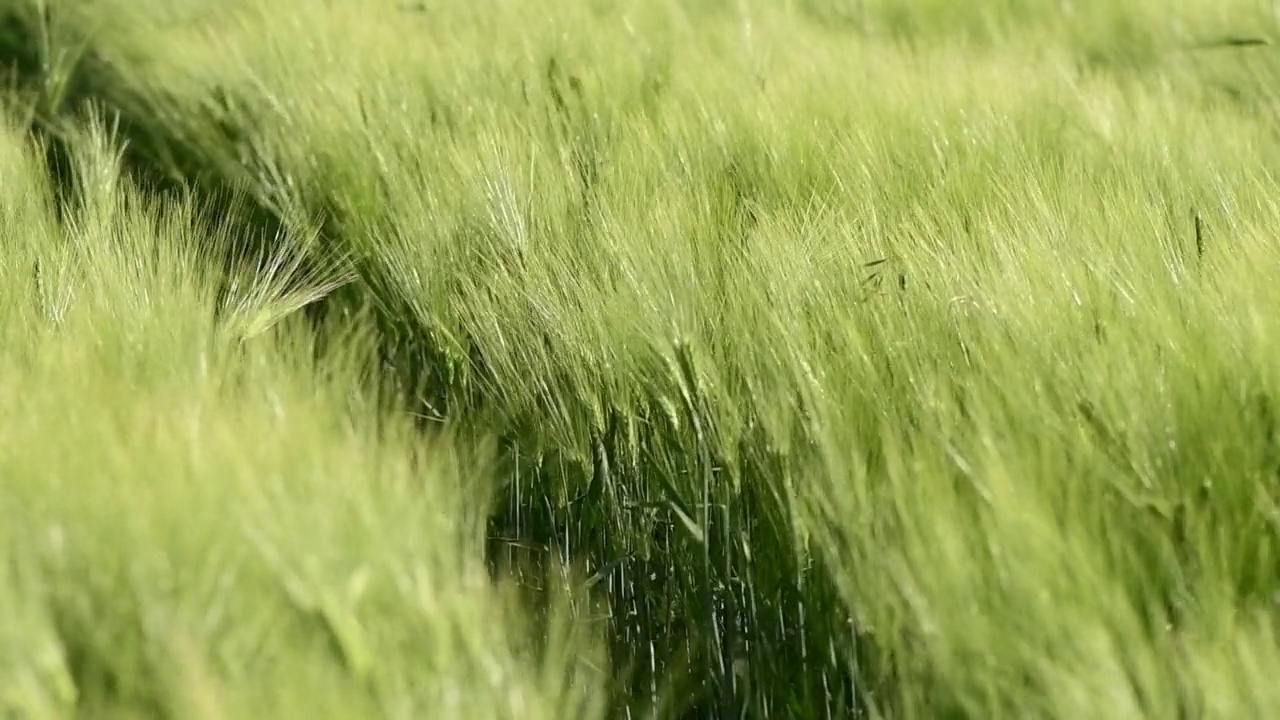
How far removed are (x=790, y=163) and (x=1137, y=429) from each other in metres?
0.77

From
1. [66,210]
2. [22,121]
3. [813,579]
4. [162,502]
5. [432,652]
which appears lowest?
[813,579]

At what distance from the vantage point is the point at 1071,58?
228cm

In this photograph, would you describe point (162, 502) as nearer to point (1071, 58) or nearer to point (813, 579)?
point (813, 579)

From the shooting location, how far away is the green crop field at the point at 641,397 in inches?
24.9

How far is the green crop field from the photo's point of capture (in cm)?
63

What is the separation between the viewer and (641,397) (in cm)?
106

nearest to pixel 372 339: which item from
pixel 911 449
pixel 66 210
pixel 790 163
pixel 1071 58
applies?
pixel 66 210

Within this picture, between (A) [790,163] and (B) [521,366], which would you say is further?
(A) [790,163]

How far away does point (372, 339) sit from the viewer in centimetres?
131

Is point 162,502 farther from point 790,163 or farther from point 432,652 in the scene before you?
point 790,163

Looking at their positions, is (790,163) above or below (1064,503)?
above

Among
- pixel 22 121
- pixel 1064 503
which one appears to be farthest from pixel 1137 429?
pixel 22 121

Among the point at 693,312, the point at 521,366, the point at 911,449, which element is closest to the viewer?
the point at 911,449

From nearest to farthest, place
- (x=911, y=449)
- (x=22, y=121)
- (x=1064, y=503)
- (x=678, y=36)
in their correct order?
(x=1064, y=503), (x=911, y=449), (x=22, y=121), (x=678, y=36)
